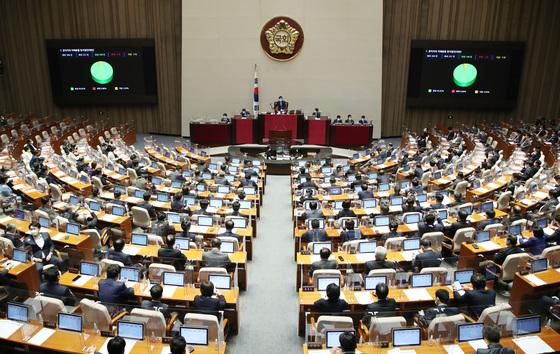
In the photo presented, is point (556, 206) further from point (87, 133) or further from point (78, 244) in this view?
point (87, 133)

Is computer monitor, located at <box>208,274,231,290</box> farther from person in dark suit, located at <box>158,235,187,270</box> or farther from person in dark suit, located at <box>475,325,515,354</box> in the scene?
person in dark suit, located at <box>475,325,515,354</box>

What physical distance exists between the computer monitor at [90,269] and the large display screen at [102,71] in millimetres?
17874

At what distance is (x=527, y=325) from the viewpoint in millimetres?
5758

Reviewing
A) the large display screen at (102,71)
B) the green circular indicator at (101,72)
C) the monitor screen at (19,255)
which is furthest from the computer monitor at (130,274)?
the green circular indicator at (101,72)

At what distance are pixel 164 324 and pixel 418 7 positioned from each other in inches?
844

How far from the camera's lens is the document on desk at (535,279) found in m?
7.19

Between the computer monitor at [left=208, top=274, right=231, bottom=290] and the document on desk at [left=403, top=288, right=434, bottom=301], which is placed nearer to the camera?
the document on desk at [left=403, top=288, right=434, bottom=301]

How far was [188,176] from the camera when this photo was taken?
1449 centimetres

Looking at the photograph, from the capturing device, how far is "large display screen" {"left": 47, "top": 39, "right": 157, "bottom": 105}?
23375 millimetres

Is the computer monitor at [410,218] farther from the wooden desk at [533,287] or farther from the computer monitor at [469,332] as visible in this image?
the computer monitor at [469,332]

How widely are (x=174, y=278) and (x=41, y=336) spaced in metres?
1.93

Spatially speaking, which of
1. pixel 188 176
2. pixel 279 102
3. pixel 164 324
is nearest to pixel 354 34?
pixel 279 102

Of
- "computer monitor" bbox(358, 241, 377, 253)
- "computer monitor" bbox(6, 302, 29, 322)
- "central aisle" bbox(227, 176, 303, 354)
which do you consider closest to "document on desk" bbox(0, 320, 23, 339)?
"computer monitor" bbox(6, 302, 29, 322)

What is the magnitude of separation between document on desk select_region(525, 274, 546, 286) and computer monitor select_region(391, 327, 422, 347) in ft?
9.11
